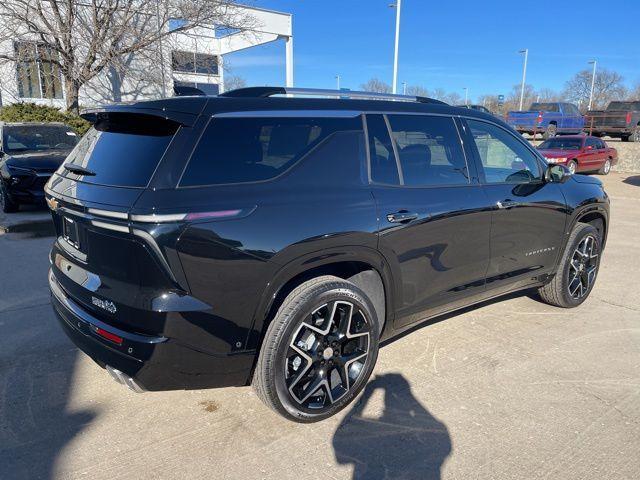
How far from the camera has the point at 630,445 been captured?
2795 mm

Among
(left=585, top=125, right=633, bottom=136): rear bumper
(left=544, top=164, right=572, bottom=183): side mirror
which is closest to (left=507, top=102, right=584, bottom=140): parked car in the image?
(left=585, top=125, right=633, bottom=136): rear bumper

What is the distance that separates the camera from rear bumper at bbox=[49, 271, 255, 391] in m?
2.43

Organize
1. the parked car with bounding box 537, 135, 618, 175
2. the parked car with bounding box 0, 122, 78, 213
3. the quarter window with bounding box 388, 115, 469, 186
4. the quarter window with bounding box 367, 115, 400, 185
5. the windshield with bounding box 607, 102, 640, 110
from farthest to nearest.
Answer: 1. the windshield with bounding box 607, 102, 640, 110
2. the parked car with bounding box 537, 135, 618, 175
3. the parked car with bounding box 0, 122, 78, 213
4. the quarter window with bounding box 388, 115, 469, 186
5. the quarter window with bounding box 367, 115, 400, 185

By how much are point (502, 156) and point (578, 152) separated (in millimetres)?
15954

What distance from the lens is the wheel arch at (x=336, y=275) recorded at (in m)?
2.66

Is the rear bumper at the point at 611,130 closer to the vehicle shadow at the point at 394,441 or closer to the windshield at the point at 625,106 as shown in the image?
the windshield at the point at 625,106

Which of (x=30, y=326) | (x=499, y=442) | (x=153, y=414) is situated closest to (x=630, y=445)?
(x=499, y=442)

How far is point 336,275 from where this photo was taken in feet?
10.4

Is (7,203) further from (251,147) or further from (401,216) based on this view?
(401,216)

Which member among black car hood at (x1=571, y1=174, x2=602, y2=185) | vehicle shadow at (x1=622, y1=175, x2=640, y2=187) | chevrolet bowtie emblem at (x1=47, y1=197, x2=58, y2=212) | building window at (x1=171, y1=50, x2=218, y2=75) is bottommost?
vehicle shadow at (x1=622, y1=175, x2=640, y2=187)

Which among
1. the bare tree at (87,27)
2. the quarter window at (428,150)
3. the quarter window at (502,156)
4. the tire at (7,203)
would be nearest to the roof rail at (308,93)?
the quarter window at (428,150)

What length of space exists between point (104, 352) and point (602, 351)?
370 cm

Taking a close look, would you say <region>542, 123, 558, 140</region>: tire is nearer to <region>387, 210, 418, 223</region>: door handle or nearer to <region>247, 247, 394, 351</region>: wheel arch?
Answer: <region>387, 210, 418, 223</region>: door handle

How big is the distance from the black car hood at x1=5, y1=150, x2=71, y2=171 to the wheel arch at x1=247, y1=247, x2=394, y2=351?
8.35 m
